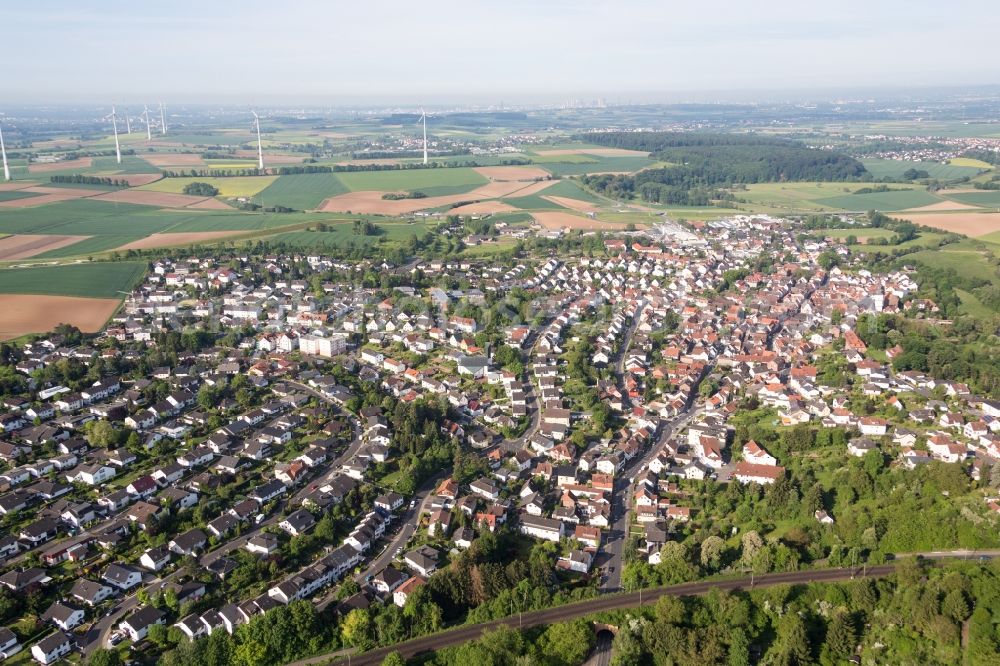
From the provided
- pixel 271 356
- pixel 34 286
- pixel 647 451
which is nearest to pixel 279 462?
pixel 271 356

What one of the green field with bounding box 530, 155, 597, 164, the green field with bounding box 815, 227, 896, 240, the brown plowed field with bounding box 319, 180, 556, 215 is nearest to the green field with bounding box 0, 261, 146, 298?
the brown plowed field with bounding box 319, 180, 556, 215

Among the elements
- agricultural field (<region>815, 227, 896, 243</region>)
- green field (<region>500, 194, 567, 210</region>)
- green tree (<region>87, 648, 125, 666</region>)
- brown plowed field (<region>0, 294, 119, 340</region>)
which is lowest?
green tree (<region>87, 648, 125, 666</region>)

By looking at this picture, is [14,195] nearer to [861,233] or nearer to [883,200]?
[861,233]

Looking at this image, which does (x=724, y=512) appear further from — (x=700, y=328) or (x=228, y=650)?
(x=700, y=328)

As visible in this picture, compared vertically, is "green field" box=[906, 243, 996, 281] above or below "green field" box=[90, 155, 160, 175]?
below

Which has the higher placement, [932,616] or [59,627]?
[932,616]

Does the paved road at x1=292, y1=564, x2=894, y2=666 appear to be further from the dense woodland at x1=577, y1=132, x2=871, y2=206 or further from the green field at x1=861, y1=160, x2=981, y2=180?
the green field at x1=861, y1=160, x2=981, y2=180
